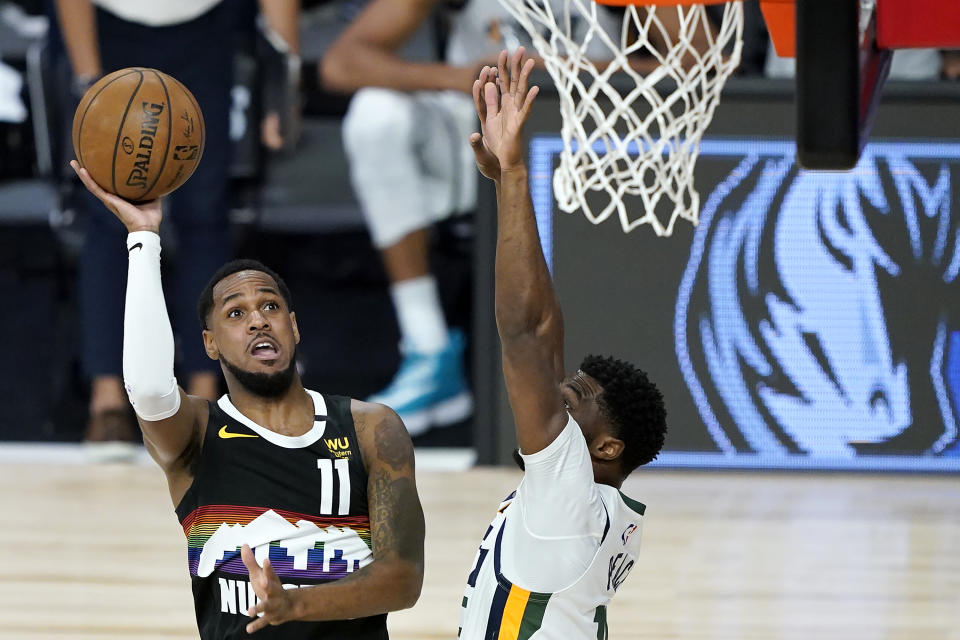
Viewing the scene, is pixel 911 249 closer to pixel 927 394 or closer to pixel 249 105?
pixel 927 394

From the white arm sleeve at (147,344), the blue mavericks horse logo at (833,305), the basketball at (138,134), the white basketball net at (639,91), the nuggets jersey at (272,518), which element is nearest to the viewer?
the white arm sleeve at (147,344)

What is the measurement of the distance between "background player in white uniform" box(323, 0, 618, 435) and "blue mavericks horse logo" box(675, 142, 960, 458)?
4.60ft

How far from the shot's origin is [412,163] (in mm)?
7078

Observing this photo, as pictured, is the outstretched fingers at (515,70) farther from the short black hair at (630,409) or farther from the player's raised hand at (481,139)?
the short black hair at (630,409)

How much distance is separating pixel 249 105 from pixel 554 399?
17.7 feet

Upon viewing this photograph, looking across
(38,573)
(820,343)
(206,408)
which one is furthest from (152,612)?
(820,343)

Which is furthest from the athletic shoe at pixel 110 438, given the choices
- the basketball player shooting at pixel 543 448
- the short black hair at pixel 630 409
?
the short black hair at pixel 630 409

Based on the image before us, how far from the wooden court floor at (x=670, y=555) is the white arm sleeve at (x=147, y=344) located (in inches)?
78.1

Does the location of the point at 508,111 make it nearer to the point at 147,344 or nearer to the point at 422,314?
the point at 147,344

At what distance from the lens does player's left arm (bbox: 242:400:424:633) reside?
2490 mm

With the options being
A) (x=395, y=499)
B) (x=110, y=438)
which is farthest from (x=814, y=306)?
(x=395, y=499)

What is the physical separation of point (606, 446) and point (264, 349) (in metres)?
0.69

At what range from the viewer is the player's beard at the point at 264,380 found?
9.26ft

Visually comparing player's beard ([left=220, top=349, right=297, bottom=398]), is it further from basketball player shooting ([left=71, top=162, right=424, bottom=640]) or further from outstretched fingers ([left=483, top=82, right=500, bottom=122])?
outstretched fingers ([left=483, top=82, right=500, bottom=122])
